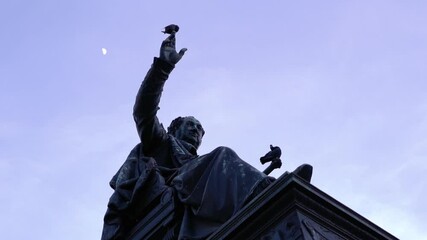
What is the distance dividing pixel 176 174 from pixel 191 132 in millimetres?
1886

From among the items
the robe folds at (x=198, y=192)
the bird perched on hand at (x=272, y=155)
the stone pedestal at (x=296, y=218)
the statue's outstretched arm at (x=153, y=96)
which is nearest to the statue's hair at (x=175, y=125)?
the statue's outstretched arm at (x=153, y=96)

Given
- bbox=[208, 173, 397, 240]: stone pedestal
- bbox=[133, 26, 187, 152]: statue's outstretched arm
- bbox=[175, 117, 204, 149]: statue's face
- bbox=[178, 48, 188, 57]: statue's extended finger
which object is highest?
bbox=[178, 48, 188, 57]: statue's extended finger

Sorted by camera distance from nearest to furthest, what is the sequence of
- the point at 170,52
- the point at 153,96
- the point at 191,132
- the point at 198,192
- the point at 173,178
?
the point at 198,192
the point at 173,178
the point at 170,52
the point at 153,96
the point at 191,132

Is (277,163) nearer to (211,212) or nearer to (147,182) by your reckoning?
(211,212)

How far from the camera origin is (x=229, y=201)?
21.2ft

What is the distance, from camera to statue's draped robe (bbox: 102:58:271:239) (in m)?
6.53

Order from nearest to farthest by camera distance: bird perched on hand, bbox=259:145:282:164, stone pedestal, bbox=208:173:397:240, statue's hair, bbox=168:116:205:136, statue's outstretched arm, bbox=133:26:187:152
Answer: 1. stone pedestal, bbox=208:173:397:240
2. bird perched on hand, bbox=259:145:282:164
3. statue's outstretched arm, bbox=133:26:187:152
4. statue's hair, bbox=168:116:205:136

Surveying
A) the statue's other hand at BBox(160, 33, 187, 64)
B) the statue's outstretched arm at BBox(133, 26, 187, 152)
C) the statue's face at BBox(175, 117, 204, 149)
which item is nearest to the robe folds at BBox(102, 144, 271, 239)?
the statue's outstretched arm at BBox(133, 26, 187, 152)

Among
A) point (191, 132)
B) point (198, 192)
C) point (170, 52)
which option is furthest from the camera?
point (191, 132)

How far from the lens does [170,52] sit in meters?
8.72

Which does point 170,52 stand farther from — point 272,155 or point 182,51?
point 272,155

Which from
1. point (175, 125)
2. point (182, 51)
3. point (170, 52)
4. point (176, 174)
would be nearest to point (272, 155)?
point (176, 174)

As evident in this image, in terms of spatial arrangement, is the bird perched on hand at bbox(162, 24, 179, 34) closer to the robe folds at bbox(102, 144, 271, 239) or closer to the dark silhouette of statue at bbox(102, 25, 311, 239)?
the dark silhouette of statue at bbox(102, 25, 311, 239)

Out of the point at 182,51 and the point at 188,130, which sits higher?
the point at 182,51
